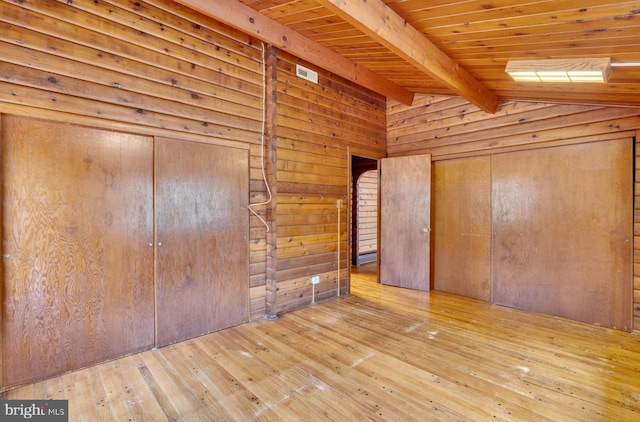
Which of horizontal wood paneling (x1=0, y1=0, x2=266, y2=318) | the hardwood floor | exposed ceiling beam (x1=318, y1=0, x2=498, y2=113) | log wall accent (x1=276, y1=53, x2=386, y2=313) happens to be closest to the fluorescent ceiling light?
exposed ceiling beam (x1=318, y1=0, x2=498, y2=113)

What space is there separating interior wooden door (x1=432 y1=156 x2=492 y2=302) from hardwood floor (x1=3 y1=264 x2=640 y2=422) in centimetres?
92

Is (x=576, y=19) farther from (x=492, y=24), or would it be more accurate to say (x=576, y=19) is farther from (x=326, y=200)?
(x=326, y=200)

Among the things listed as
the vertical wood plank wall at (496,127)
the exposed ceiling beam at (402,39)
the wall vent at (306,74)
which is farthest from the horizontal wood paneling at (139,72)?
the vertical wood plank wall at (496,127)

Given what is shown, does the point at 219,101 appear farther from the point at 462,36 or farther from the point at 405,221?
the point at 405,221

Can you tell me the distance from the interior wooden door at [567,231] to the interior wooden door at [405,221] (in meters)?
0.92

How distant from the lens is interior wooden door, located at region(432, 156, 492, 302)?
4203 mm

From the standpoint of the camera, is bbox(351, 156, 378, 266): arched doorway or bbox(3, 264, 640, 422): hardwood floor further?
bbox(351, 156, 378, 266): arched doorway

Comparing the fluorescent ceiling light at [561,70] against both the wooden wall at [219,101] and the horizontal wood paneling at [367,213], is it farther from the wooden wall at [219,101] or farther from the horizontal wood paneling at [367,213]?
the horizontal wood paneling at [367,213]

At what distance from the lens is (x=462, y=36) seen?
2.58 meters

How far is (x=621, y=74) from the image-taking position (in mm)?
2529

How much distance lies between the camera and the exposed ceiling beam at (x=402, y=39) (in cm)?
220

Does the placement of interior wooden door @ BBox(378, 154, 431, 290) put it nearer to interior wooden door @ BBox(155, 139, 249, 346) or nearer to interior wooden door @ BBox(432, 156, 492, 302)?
interior wooden door @ BBox(432, 156, 492, 302)

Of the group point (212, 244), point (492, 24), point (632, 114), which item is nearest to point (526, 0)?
point (492, 24)

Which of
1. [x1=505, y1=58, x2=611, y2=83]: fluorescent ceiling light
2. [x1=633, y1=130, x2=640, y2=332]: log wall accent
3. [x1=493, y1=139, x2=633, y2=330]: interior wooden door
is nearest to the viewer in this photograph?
[x1=505, y1=58, x2=611, y2=83]: fluorescent ceiling light
